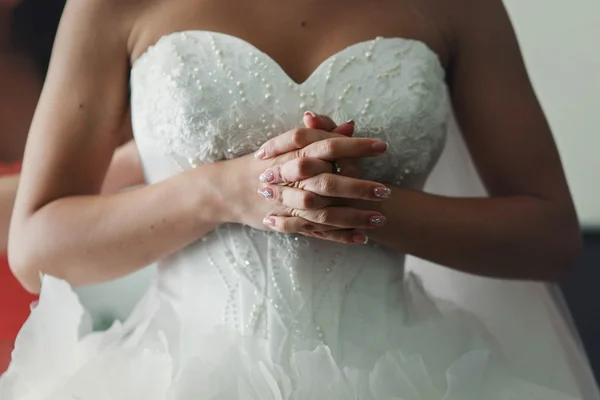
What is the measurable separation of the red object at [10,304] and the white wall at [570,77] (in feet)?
3.26

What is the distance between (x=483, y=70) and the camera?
0.82 meters

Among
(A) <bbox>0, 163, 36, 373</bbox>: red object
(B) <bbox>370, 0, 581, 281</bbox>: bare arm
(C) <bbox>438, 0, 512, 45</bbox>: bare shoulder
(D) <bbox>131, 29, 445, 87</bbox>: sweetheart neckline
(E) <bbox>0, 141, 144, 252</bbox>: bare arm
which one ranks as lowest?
(A) <bbox>0, 163, 36, 373</bbox>: red object

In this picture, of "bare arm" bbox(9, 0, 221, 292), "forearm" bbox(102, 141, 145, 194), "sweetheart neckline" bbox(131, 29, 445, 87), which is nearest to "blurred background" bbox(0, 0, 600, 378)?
"forearm" bbox(102, 141, 145, 194)

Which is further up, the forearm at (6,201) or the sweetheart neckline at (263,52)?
the sweetheart neckline at (263,52)

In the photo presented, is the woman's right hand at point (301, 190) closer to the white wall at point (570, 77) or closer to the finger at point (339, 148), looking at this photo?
the finger at point (339, 148)

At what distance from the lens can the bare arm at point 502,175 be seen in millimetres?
754

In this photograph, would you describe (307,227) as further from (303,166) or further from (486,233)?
(486,233)

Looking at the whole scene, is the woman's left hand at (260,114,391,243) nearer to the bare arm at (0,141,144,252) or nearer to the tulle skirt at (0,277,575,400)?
the tulle skirt at (0,277,575,400)

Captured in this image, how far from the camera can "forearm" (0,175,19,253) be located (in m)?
0.84

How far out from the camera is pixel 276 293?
2.29ft

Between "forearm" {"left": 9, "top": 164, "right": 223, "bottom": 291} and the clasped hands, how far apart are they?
59mm

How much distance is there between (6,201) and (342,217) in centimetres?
48

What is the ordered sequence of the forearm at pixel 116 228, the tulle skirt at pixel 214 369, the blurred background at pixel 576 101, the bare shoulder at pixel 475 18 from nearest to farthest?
the tulle skirt at pixel 214 369 < the forearm at pixel 116 228 < the bare shoulder at pixel 475 18 < the blurred background at pixel 576 101

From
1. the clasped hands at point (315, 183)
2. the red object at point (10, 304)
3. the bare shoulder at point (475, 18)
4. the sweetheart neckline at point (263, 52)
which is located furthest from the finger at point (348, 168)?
the red object at point (10, 304)
